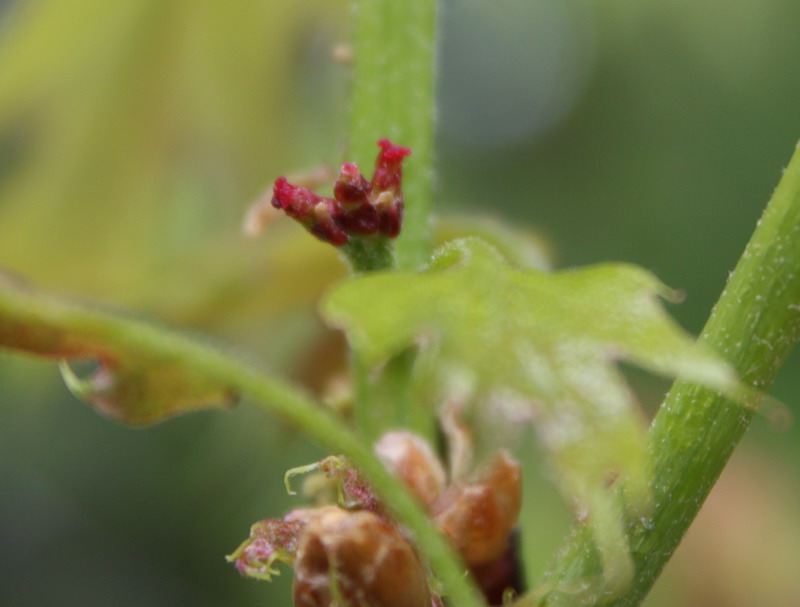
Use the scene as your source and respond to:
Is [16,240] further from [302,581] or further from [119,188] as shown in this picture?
[302,581]

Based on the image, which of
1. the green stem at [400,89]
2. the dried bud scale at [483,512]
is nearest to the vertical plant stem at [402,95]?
the green stem at [400,89]

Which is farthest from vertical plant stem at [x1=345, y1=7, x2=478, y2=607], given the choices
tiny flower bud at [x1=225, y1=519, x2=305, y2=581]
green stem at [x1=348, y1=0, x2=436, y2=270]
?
tiny flower bud at [x1=225, y1=519, x2=305, y2=581]

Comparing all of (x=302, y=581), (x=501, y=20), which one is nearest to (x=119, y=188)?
(x=302, y=581)

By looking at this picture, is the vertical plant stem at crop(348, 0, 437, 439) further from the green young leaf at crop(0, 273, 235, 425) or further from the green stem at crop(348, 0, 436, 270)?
the green young leaf at crop(0, 273, 235, 425)

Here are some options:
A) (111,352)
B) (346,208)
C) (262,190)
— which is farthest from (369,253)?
(262,190)

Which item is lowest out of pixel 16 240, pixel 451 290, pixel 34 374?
pixel 34 374

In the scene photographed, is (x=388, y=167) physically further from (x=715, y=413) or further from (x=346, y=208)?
(x=715, y=413)

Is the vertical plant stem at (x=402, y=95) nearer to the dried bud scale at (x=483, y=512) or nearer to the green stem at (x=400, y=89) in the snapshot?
the green stem at (x=400, y=89)
